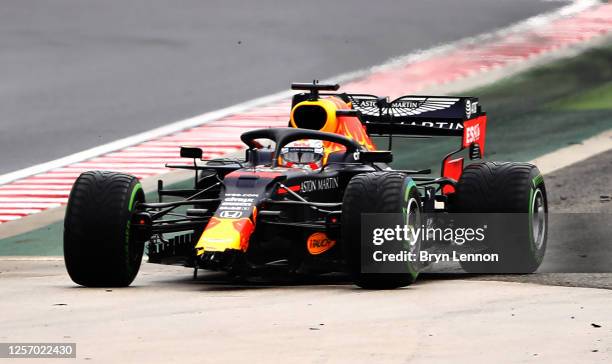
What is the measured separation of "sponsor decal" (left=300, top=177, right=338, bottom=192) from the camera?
14.0m

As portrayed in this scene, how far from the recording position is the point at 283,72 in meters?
28.4

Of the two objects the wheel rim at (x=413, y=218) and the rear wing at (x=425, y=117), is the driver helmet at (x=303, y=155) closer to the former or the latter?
the wheel rim at (x=413, y=218)

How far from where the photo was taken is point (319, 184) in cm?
1415

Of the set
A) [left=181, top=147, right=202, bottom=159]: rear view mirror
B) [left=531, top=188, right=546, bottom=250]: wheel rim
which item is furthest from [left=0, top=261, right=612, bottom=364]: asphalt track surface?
[left=531, top=188, right=546, bottom=250]: wheel rim

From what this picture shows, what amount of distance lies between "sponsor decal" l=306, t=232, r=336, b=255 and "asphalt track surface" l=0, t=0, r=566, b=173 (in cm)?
951

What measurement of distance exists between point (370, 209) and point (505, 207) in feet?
7.65

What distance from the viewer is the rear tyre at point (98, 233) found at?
43.4ft

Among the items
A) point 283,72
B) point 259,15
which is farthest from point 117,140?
point 259,15

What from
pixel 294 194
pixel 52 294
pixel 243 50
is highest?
pixel 243 50

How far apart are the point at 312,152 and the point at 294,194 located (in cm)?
121

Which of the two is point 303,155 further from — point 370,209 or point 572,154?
point 572,154

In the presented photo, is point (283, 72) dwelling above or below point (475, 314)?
above

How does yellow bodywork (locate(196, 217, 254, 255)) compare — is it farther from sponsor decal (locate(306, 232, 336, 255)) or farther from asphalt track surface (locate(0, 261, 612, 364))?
sponsor decal (locate(306, 232, 336, 255))

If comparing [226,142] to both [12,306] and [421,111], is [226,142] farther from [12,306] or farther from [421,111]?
[12,306]
